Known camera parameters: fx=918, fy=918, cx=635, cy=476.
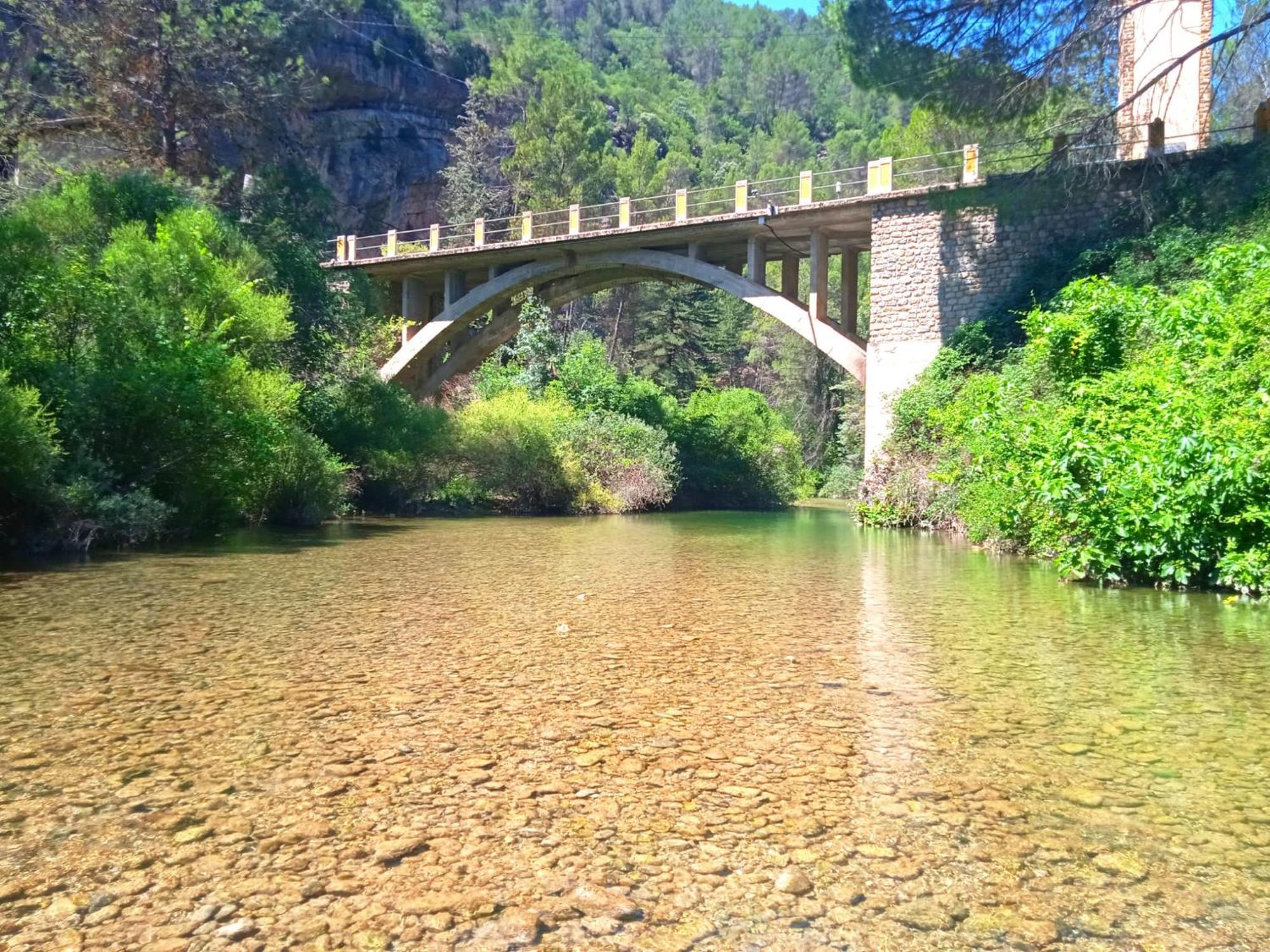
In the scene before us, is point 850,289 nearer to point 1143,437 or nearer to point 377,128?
point 1143,437

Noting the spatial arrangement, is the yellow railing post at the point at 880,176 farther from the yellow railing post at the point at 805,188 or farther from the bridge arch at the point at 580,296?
the bridge arch at the point at 580,296

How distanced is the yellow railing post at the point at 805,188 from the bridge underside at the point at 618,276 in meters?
0.25

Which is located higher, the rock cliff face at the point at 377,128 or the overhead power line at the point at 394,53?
the overhead power line at the point at 394,53

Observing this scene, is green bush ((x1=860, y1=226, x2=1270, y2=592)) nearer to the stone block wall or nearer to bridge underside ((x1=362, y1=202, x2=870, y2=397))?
the stone block wall

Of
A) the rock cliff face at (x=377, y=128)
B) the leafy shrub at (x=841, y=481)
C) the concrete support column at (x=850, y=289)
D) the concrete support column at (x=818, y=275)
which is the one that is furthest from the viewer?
the rock cliff face at (x=377, y=128)

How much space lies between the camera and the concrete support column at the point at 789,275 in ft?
68.8

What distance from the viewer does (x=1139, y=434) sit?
712 centimetres

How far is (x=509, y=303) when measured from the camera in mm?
26297

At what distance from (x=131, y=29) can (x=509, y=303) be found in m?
11.6

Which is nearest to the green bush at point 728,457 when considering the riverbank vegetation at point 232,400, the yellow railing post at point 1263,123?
the riverbank vegetation at point 232,400

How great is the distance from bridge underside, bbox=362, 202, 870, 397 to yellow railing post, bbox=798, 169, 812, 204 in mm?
249

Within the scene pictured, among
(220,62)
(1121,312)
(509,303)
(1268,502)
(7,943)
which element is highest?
(220,62)

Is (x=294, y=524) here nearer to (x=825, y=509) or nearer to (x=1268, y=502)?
(x=1268, y=502)

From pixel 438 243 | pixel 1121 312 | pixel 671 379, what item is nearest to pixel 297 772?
pixel 1121 312
